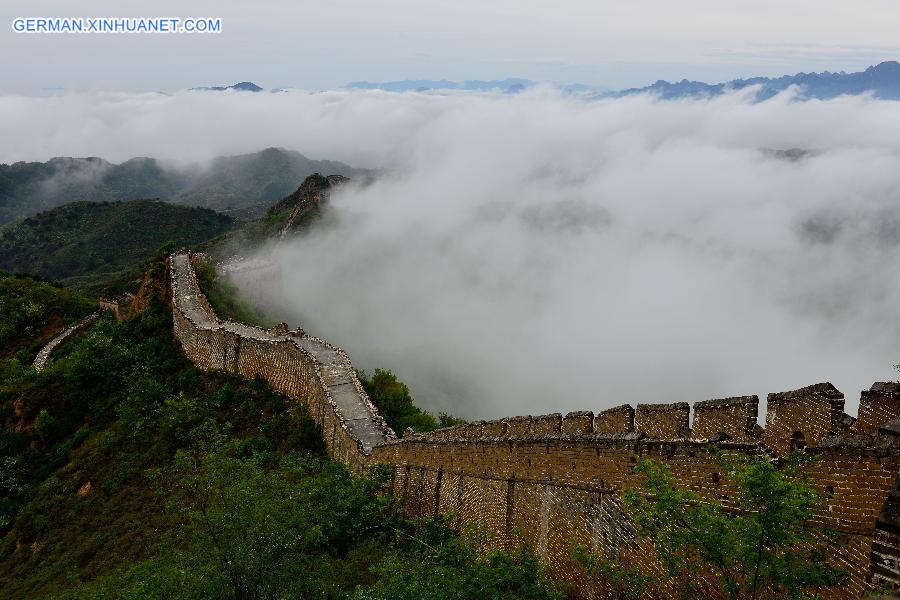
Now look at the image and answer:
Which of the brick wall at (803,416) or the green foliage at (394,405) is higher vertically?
the brick wall at (803,416)

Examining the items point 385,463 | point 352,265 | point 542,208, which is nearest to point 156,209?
point 352,265

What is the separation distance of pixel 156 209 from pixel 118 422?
117 metres

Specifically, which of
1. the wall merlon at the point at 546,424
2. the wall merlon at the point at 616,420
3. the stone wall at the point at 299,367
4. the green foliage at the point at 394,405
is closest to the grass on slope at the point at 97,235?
the stone wall at the point at 299,367

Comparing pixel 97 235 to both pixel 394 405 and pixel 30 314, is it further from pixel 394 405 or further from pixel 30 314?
pixel 394 405

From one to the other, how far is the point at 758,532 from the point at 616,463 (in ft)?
10.4

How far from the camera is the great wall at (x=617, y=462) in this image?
6375 millimetres

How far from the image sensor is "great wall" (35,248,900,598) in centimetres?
638

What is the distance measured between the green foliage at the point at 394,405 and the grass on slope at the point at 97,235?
100.0 meters

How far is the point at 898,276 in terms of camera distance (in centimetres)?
11262

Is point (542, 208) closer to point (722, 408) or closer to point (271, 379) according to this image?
point (271, 379)

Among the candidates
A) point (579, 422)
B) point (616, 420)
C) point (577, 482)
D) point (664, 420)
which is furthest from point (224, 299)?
point (664, 420)

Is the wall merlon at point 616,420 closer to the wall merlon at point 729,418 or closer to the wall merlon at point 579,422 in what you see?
the wall merlon at point 579,422

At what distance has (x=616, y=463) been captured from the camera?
9492mm

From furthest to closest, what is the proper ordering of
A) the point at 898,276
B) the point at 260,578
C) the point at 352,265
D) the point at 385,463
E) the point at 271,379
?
the point at 898,276
the point at 352,265
the point at 271,379
the point at 385,463
the point at 260,578
